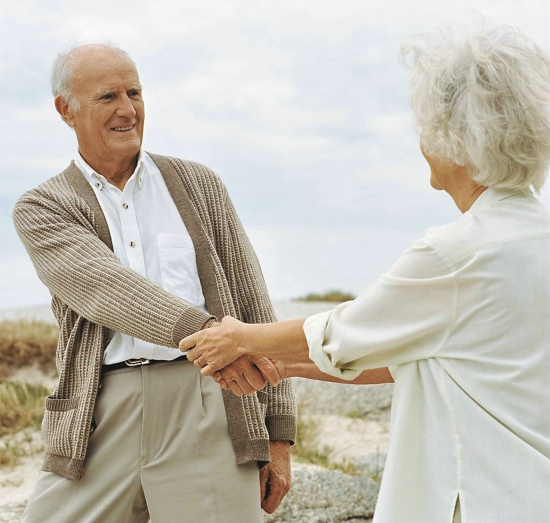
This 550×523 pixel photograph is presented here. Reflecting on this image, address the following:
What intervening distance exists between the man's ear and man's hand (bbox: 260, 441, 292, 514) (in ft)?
4.24

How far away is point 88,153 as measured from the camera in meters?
2.91

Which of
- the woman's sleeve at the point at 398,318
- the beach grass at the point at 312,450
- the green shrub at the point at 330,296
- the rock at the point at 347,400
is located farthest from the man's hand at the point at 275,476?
the green shrub at the point at 330,296

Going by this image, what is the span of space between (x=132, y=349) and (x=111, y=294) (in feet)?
0.60

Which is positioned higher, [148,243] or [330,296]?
[148,243]

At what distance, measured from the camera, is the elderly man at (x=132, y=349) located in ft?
8.63

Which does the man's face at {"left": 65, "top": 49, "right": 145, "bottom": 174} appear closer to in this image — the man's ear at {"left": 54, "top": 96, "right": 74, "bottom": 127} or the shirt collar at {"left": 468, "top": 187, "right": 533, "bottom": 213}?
the man's ear at {"left": 54, "top": 96, "right": 74, "bottom": 127}

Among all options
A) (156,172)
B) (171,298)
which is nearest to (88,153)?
(156,172)

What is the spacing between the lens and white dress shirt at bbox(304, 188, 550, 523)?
6.18 ft

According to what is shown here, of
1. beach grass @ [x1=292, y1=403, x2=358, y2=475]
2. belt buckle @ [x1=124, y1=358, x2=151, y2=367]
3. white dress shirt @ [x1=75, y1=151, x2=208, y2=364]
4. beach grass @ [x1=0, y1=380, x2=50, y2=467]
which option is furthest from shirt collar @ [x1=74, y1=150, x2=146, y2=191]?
beach grass @ [x1=0, y1=380, x2=50, y2=467]

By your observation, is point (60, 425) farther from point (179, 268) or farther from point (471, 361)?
point (471, 361)

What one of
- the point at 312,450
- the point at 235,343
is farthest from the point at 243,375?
the point at 312,450

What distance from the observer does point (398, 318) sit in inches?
77.3

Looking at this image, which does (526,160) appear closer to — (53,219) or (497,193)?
(497,193)

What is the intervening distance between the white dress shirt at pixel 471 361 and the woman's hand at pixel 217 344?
609 mm
